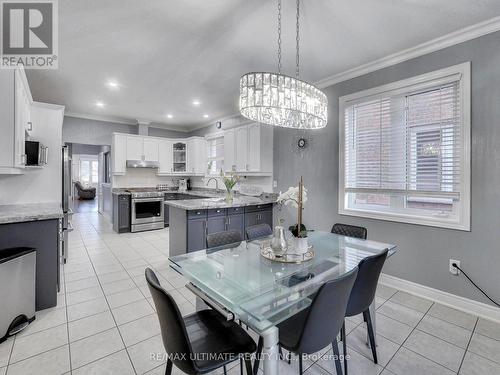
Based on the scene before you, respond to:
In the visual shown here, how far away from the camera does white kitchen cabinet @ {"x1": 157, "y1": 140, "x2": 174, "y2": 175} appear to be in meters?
6.29

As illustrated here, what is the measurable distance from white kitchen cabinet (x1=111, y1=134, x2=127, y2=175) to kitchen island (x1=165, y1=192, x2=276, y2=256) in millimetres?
2603

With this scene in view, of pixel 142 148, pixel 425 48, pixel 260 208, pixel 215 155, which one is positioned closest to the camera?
pixel 425 48

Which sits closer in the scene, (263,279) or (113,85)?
(263,279)

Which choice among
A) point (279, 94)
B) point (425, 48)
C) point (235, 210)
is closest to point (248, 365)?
point (279, 94)

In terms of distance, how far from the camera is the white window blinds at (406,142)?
252 centimetres

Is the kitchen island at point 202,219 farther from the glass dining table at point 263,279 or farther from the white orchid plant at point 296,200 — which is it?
the white orchid plant at point 296,200

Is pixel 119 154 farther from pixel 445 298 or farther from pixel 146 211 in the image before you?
pixel 445 298

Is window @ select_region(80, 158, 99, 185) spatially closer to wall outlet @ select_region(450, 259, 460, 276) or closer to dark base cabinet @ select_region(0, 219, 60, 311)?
dark base cabinet @ select_region(0, 219, 60, 311)

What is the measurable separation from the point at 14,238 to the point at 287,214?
3.46 meters

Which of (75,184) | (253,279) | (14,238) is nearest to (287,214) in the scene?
(253,279)

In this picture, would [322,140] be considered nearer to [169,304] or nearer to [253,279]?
[253,279]

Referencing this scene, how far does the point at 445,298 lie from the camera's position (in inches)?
99.7

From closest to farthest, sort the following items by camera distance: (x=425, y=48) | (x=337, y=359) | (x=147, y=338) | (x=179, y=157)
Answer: (x=337, y=359) → (x=147, y=338) → (x=425, y=48) → (x=179, y=157)

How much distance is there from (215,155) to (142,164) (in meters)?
1.79
